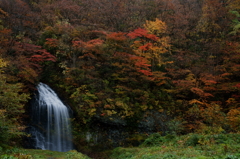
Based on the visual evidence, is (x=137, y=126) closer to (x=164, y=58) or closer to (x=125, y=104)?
(x=125, y=104)

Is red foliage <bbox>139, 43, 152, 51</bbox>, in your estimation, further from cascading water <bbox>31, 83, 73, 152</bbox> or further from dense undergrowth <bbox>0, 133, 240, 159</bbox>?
cascading water <bbox>31, 83, 73, 152</bbox>

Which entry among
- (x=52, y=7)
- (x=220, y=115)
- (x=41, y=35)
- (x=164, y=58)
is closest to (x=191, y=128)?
(x=220, y=115)

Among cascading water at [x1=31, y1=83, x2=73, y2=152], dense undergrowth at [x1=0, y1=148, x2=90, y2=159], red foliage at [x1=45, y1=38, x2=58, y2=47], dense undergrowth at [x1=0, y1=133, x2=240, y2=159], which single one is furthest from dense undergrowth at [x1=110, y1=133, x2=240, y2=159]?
red foliage at [x1=45, y1=38, x2=58, y2=47]

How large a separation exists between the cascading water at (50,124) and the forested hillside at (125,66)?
0.90 metres

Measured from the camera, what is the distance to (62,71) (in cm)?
2123

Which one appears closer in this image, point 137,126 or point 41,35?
point 137,126

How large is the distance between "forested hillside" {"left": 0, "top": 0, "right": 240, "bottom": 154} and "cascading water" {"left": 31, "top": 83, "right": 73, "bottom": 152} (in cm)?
90

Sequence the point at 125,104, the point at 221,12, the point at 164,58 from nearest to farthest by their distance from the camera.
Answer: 1. the point at 125,104
2. the point at 164,58
3. the point at 221,12

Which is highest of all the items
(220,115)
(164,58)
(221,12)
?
(221,12)

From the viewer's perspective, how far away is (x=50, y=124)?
53.2 ft

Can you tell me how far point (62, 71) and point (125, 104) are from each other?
8694 millimetres

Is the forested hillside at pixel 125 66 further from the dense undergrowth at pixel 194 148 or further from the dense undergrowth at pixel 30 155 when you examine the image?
the dense undergrowth at pixel 194 148

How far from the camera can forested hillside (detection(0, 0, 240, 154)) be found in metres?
16.7

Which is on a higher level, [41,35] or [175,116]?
[41,35]
